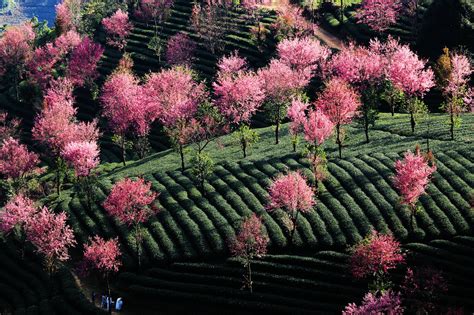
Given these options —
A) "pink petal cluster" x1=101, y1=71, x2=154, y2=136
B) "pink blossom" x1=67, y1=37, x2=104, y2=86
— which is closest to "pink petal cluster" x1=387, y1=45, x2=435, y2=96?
"pink petal cluster" x1=101, y1=71, x2=154, y2=136

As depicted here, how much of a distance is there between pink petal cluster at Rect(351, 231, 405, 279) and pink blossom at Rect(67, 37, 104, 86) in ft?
277

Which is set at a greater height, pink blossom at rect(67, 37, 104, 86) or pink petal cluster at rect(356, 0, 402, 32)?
pink petal cluster at rect(356, 0, 402, 32)

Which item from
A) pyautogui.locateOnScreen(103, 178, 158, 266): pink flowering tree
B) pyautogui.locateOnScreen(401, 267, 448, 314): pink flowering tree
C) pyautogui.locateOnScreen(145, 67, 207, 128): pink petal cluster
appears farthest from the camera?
pyautogui.locateOnScreen(145, 67, 207, 128): pink petal cluster

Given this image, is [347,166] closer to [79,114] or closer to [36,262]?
[36,262]

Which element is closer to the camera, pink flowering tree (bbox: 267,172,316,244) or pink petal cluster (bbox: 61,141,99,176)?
pink flowering tree (bbox: 267,172,316,244)

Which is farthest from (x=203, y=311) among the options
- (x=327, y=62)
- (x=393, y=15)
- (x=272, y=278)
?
(x=393, y=15)

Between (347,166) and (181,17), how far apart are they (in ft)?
275

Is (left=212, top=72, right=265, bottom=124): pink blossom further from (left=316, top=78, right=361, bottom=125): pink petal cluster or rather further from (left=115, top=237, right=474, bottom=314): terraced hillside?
(left=115, top=237, right=474, bottom=314): terraced hillside

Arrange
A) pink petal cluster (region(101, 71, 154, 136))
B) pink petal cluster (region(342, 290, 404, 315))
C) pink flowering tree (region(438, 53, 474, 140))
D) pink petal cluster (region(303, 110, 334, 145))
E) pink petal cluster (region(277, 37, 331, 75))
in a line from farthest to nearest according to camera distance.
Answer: pink petal cluster (region(277, 37, 331, 75))
pink petal cluster (region(101, 71, 154, 136))
pink flowering tree (region(438, 53, 474, 140))
pink petal cluster (region(303, 110, 334, 145))
pink petal cluster (region(342, 290, 404, 315))

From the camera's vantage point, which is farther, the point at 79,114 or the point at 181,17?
the point at 181,17

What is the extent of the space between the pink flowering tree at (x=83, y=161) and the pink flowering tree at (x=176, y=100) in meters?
11.6

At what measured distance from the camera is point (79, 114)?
123062 millimetres

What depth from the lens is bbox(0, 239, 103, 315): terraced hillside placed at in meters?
62.8

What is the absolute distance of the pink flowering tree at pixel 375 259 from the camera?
57.5m
